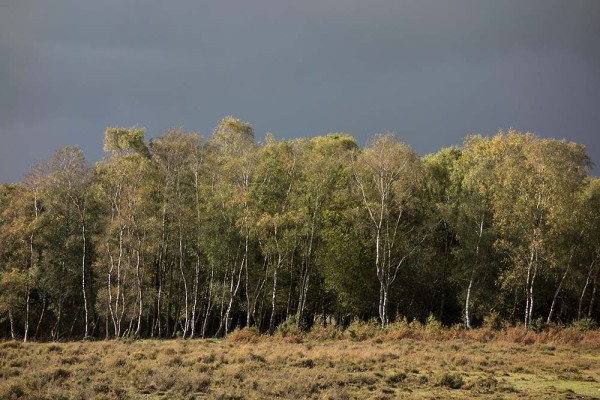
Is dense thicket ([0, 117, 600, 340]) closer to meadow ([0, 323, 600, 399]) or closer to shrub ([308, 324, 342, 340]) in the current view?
shrub ([308, 324, 342, 340])

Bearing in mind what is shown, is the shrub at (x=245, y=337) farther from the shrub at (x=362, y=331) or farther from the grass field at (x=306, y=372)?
the grass field at (x=306, y=372)

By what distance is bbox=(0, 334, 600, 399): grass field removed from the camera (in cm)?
2056

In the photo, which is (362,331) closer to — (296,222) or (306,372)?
(296,222)

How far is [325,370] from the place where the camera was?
2514cm

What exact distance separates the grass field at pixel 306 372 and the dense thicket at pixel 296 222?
14.2 metres

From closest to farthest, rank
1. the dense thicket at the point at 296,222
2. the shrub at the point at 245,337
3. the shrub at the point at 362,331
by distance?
the shrub at the point at 362,331, the shrub at the point at 245,337, the dense thicket at the point at 296,222

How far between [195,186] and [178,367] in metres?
28.4

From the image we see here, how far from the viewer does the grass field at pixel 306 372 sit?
67.5 ft

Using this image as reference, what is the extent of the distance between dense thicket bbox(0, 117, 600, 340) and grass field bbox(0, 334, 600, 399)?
1419 cm

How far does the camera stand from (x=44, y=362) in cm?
2722

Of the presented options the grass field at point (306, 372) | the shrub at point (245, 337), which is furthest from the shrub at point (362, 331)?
the shrub at point (245, 337)

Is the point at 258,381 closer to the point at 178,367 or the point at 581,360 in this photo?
the point at 178,367

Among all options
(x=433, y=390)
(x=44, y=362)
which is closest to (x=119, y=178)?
(x=44, y=362)

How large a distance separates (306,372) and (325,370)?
4.34 feet
